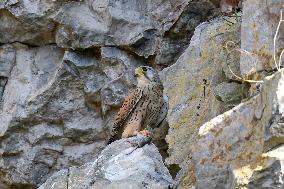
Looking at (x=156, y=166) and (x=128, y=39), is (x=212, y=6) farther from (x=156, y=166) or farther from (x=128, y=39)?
(x=156, y=166)

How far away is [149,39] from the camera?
720 cm

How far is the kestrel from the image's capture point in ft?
18.2

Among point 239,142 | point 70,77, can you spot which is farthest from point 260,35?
point 70,77

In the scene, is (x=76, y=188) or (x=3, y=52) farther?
(x=3, y=52)

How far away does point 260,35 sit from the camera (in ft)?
13.3

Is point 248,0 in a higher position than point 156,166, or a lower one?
higher

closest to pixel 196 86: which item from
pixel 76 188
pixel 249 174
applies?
pixel 76 188

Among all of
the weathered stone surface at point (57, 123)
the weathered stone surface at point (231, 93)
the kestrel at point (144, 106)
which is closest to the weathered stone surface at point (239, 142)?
the weathered stone surface at point (231, 93)

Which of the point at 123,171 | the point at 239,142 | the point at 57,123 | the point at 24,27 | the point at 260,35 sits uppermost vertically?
the point at 260,35

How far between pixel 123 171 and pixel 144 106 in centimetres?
160

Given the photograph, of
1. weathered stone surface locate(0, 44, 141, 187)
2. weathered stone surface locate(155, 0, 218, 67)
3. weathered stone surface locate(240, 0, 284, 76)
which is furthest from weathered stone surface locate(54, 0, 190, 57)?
weathered stone surface locate(240, 0, 284, 76)

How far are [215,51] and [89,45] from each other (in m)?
2.13

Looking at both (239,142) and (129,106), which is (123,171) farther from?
(129,106)

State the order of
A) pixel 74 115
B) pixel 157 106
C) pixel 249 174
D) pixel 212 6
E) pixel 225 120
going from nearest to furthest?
1. pixel 249 174
2. pixel 225 120
3. pixel 157 106
4. pixel 212 6
5. pixel 74 115
